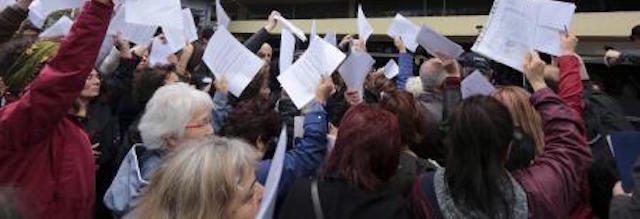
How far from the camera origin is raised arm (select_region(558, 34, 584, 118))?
2.49m

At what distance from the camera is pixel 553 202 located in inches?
81.3

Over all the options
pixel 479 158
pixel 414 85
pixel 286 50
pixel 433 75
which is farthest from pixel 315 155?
pixel 414 85

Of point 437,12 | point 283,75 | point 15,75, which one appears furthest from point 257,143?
point 437,12

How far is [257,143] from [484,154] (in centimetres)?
108

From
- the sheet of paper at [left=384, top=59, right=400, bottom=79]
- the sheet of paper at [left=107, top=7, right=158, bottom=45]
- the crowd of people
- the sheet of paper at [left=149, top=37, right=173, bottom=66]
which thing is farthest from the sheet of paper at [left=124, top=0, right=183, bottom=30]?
the sheet of paper at [left=384, top=59, right=400, bottom=79]

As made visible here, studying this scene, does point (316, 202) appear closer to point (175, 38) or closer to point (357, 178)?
point (357, 178)

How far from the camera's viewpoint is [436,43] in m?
3.51

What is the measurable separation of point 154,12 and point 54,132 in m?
0.80

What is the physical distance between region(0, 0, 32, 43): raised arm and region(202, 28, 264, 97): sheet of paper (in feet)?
2.99

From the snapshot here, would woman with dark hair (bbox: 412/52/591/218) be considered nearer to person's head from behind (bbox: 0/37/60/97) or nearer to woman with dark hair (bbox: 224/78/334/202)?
woman with dark hair (bbox: 224/78/334/202)

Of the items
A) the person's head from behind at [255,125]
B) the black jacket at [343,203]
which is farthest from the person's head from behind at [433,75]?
the black jacket at [343,203]

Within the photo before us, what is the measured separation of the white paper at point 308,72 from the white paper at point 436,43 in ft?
2.01

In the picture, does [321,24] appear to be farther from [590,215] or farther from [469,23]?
[590,215]

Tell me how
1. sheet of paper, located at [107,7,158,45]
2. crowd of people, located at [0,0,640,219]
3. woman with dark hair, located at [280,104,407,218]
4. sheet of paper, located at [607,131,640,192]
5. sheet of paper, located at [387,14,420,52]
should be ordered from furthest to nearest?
sheet of paper, located at [387,14,420,52], sheet of paper, located at [107,7,158,45], sheet of paper, located at [607,131,640,192], woman with dark hair, located at [280,104,407,218], crowd of people, located at [0,0,640,219]
